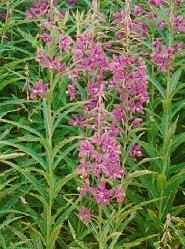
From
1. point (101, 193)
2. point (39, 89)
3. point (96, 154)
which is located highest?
point (39, 89)

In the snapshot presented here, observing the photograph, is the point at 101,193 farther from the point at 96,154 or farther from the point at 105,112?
the point at 105,112

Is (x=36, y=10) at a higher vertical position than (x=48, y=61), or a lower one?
higher

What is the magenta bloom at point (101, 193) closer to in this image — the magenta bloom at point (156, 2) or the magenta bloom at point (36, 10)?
the magenta bloom at point (156, 2)

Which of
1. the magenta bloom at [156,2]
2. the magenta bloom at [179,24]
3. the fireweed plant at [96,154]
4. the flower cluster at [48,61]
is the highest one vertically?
the magenta bloom at [156,2]

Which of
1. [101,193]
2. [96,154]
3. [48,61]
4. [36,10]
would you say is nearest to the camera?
[96,154]

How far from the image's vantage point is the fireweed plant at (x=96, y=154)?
12.4 ft

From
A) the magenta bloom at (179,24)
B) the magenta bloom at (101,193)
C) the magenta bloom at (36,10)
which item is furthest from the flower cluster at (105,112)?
the magenta bloom at (36,10)

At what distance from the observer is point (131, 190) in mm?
4742

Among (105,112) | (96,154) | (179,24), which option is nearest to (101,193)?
(96,154)

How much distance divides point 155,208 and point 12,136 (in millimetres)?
1296

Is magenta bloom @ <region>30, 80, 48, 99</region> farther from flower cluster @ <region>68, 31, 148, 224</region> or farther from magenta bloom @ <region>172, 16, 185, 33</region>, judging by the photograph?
magenta bloom @ <region>172, 16, 185, 33</region>

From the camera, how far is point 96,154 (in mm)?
3459

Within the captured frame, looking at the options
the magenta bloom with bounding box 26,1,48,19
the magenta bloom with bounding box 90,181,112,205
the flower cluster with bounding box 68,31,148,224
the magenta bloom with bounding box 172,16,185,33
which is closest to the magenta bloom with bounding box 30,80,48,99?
the flower cluster with bounding box 68,31,148,224

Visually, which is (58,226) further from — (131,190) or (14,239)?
(131,190)
